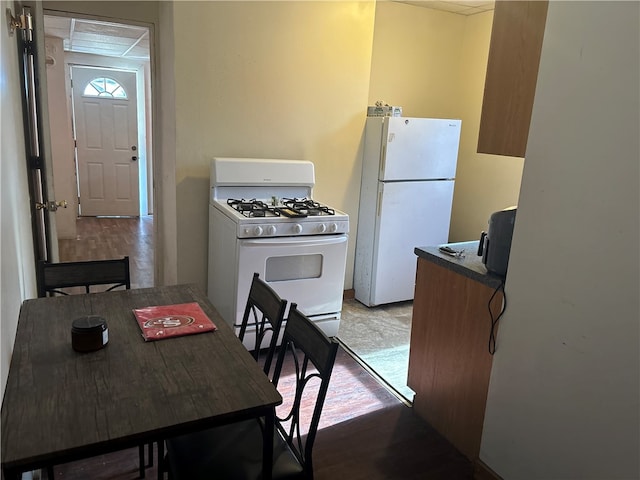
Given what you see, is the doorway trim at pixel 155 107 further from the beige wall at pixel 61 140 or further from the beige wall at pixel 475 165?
the beige wall at pixel 475 165

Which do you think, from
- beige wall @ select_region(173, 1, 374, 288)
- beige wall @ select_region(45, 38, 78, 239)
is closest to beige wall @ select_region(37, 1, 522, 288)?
beige wall @ select_region(173, 1, 374, 288)

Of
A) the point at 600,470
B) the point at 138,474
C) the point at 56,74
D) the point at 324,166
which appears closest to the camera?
the point at 600,470

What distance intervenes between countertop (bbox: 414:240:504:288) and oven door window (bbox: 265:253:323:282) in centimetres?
82

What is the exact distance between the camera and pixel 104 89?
6.43 meters

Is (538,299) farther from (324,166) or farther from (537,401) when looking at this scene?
(324,166)

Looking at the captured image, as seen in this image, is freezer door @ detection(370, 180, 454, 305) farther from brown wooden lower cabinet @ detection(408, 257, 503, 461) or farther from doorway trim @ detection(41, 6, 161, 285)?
doorway trim @ detection(41, 6, 161, 285)

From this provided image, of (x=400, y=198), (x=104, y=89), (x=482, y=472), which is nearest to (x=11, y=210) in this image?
(x=482, y=472)

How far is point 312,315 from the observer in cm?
305

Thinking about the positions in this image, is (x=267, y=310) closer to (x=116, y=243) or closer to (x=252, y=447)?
(x=252, y=447)

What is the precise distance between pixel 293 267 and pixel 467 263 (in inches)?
45.3

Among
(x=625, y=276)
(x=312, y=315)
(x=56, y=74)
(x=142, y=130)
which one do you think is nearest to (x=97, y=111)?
(x=142, y=130)

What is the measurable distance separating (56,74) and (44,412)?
521cm

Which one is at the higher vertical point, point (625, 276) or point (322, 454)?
point (625, 276)

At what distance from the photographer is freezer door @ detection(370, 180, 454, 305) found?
3664mm
